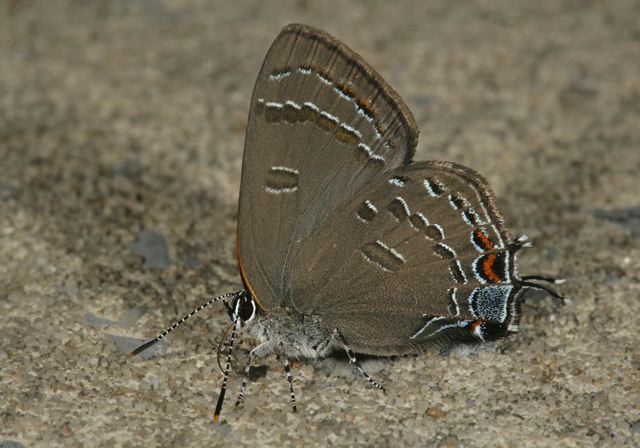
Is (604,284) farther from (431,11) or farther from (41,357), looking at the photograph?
(431,11)

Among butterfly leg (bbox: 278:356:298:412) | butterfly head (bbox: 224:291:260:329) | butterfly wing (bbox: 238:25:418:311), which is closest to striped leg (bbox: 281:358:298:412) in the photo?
butterfly leg (bbox: 278:356:298:412)

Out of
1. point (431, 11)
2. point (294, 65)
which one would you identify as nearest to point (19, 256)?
point (294, 65)

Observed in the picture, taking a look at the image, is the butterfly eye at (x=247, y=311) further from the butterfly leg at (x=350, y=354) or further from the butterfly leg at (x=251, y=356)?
the butterfly leg at (x=350, y=354)

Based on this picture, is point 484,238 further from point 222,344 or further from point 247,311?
point 222,344

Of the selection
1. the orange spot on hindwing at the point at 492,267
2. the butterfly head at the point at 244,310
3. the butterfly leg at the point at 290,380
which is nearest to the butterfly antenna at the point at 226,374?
the butterfly head at the point at 244,310

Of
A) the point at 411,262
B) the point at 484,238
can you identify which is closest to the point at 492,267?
the point at 484,238

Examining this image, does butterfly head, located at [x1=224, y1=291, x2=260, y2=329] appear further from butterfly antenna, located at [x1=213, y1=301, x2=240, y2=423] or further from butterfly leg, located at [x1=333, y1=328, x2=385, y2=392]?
butterfly leg, located at [x1=333, y1=328, x2=385, y2=392]
